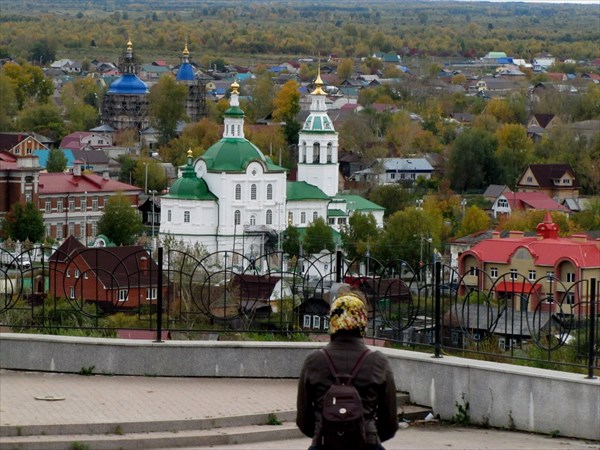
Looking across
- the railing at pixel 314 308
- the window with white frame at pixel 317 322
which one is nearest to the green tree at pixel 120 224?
the railing at pixel 314 308

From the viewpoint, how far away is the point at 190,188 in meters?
53.8

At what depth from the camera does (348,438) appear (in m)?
7.54

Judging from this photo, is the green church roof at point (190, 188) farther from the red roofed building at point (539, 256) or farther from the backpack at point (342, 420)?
the backpack at point (342, 420)

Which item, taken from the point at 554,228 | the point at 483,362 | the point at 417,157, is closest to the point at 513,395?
the point at 483,362

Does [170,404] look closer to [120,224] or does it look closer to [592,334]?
[592,334]

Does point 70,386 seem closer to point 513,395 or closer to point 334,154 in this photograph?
point 513,395

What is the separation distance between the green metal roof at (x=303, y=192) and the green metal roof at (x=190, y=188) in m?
2.76

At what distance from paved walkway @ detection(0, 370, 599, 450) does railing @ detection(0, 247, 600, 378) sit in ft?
1.79

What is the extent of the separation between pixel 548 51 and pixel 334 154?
10984 cm

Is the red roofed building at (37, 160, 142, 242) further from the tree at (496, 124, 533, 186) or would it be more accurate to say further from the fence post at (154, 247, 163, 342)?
the fence post at (154, 247, 163, 342)

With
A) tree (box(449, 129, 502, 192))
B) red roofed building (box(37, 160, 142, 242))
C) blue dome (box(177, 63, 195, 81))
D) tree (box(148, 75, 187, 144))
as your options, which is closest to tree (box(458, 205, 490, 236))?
red roofed building (box(37, 160, 142, 242))

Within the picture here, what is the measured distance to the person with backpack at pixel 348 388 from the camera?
24.8ft

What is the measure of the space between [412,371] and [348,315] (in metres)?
3.48

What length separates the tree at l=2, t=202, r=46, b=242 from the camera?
53.1 m
